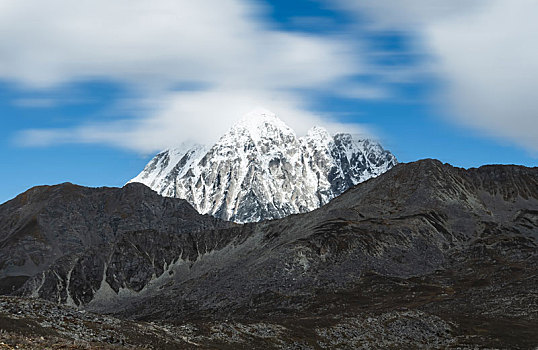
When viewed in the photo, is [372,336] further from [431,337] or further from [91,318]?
[91,318]

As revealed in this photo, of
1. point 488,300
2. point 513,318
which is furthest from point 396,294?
point 513,318

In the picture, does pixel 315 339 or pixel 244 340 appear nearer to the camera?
pixel 244 340

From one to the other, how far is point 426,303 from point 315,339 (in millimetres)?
79740

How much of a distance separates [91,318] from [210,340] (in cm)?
1650

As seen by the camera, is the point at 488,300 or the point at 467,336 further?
the point at 488,300

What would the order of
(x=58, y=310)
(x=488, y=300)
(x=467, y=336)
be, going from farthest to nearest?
(x=488, y=300) < (x=467, y=336) < (x=58, y=310)

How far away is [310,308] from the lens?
625ft

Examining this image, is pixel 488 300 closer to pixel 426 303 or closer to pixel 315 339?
pixel 426 303

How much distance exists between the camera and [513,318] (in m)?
133

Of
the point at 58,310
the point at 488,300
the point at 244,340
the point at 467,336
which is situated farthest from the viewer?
the point at 488,300

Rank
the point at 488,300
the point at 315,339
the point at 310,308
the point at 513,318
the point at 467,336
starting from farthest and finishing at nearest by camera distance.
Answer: the point at 310,308 → the point at 488,300 → the point at 513,318 → the point at 467,336 → the point at 315,339

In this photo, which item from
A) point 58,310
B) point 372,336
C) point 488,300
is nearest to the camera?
point 58,310

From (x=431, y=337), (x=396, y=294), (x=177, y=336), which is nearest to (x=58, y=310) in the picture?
(x=177, y=336)

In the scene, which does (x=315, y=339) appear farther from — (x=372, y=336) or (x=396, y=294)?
Answer: (x=396, y=294)
